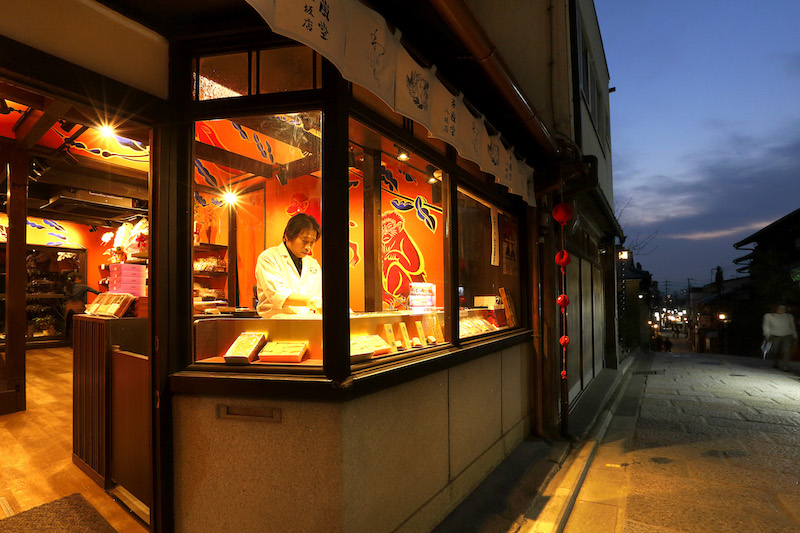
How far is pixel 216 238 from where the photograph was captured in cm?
1050

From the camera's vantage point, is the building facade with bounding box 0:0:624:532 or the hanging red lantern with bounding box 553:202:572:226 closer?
the building facade with bounding box 0:0:624:532

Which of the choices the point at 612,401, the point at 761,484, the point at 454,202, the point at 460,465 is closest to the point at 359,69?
the point at 454,202

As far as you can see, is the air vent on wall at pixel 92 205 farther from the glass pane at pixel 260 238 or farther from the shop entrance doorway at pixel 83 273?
the glass pane at pixel 260 238

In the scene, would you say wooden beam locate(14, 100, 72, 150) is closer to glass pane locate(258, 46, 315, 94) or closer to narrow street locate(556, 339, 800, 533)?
glass pane locate(258, 46, 315, 94)

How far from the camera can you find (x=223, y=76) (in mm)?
3992

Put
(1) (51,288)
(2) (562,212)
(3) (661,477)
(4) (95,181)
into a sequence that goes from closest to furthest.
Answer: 1. (3) (661,477)
2. (2) (562,212)
3. (4) (95,181)
4. (1) (51,288)

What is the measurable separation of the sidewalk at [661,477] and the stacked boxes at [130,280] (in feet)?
16.1

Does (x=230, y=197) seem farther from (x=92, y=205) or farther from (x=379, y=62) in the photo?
(x=379, y=62)

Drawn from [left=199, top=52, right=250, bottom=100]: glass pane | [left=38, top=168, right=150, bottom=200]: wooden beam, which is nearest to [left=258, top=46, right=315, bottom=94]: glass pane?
[left=199, top=52, right=250, bottom=100]: glass pane

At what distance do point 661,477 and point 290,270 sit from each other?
237 inches

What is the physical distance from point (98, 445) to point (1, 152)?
21.6 ft

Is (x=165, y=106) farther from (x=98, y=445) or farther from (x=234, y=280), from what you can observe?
(x=234, y=280)

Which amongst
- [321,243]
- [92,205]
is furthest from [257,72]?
[92,205]

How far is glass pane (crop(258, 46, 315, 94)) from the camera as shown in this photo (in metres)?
3.77
